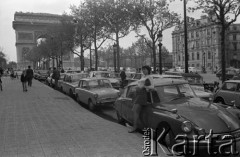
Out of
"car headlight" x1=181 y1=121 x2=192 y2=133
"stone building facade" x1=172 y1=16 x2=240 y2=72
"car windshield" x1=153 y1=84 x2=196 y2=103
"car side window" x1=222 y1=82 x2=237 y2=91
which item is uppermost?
"stone building facade" x1=172 y1=16 x2=240 y2=72

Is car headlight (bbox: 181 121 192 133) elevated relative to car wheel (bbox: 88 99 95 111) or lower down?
elevated

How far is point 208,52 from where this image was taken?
93625 mm

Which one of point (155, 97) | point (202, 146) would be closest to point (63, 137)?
point (155, 97)

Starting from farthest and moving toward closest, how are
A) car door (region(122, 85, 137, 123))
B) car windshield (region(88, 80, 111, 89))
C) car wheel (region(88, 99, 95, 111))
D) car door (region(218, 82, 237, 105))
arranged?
car windshield (region(88, 80, 111, 89)), car wheel (region(88, 99, 95, 111)), car door (region(218, 82, 237, 105)), car door (region(122, 85, 137, 123))

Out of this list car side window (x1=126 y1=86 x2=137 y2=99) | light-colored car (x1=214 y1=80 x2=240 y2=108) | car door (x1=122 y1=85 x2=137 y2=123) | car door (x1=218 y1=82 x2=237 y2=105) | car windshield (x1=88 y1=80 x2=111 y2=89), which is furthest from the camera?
car windshield (x1=88 y1=80 x2=111 y2=89)

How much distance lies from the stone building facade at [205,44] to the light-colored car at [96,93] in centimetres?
7826

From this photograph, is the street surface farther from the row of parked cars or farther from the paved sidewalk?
the row of parked cars

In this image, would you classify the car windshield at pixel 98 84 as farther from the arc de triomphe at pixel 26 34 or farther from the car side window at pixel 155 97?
the arc de triomphe at pixel 26 34

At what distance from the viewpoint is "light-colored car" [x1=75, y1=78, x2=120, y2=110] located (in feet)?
→ 39.1

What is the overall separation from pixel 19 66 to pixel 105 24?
6719 centimetres

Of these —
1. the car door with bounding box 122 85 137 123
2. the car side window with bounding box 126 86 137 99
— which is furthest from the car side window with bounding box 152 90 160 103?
the car side window with bounding box 126 86 137 99

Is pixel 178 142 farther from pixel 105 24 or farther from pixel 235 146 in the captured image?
pixel 105 24

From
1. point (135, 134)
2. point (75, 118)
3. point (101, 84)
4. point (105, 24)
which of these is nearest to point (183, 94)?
point (135, 134)

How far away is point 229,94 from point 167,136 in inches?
237
